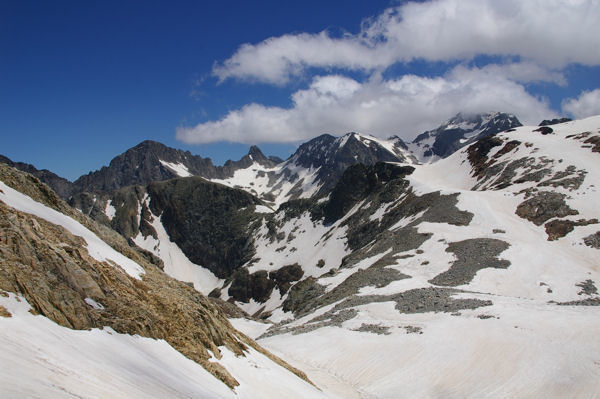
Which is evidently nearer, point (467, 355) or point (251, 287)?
point (467, 355)

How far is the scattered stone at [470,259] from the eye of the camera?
4106cm

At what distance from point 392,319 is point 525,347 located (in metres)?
11.2

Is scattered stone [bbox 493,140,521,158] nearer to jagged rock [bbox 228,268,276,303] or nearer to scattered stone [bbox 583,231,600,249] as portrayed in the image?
scattered stone [bbox 583,231,600,249]

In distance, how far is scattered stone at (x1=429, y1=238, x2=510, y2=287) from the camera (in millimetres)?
41062

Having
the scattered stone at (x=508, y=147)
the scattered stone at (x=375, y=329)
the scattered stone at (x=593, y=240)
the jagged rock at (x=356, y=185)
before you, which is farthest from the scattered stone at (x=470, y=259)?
the jagged rock at (x=356, y=185)

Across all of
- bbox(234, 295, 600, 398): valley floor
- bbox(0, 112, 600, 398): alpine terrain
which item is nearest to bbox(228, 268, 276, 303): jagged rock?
bbox(0, 112, 600, 398): alpine terrain

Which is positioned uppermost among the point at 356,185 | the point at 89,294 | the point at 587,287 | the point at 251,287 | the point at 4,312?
the point at 356,185

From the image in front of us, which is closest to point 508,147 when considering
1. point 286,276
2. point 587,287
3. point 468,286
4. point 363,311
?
point 286,276

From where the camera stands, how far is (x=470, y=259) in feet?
150

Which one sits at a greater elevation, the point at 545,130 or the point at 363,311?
the point at 545,130

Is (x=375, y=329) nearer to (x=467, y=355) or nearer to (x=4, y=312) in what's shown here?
(x=467, y=355)

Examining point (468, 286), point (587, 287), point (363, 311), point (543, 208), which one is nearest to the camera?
point (363, 311)

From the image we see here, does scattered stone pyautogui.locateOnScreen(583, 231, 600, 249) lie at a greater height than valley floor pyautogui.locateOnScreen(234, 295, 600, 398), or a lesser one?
greater

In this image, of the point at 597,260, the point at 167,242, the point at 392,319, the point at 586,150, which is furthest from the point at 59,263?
the point at 167,242
